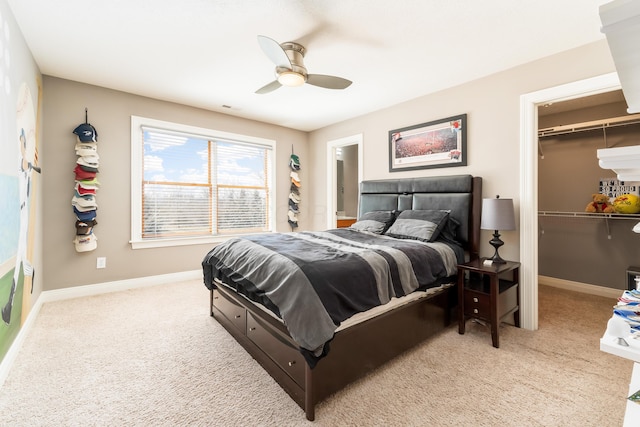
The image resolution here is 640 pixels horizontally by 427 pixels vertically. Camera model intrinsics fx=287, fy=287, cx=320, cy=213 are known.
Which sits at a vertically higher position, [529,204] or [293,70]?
[293,70]

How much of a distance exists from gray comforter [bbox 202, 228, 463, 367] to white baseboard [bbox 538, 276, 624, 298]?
2.30 m

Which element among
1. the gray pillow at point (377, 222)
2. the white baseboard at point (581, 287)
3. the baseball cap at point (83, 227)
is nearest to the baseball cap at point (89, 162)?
the baseball cap at point (83, 227)

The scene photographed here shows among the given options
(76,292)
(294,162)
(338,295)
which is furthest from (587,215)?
(76,292)

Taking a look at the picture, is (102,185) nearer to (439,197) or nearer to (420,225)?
(420,225)

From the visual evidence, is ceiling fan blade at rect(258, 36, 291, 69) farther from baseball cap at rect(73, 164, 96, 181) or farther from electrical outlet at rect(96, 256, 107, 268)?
electrical outlet at rect(96, 256, 107, 268)

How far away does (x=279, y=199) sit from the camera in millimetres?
5309

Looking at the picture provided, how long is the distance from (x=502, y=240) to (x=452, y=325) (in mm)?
1029

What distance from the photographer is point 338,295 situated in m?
1.75

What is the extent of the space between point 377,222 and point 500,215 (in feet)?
4.24

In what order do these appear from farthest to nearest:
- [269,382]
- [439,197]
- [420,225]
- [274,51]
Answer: [439,197]
[420,225]
[274,51]
[269,382]

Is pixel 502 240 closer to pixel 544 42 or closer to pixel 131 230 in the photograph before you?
pixel 544 42

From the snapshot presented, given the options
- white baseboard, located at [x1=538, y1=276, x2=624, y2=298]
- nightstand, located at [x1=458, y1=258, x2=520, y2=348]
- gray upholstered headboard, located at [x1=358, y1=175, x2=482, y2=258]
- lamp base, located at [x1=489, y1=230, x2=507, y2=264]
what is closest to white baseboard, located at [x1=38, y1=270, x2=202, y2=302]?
gray upholstered headboard, located at [x1=358, y1=175, x2=482, y2=258]

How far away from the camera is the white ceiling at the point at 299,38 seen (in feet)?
6.93

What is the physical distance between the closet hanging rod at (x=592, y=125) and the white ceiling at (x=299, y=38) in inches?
59.1
